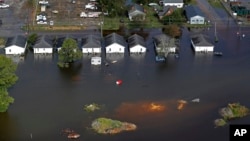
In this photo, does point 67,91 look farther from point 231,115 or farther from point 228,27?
point 228,27

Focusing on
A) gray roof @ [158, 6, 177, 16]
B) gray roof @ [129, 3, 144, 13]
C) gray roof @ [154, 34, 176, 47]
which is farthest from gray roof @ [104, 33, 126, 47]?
gray roof @ [158, 6, 177, 16]

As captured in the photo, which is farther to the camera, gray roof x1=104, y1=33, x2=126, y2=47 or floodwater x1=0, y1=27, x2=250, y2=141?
gray roof x1=104, y1=33, x2=126, y2=47

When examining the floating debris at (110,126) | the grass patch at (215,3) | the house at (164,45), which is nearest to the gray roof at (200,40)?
the house at (164,45)

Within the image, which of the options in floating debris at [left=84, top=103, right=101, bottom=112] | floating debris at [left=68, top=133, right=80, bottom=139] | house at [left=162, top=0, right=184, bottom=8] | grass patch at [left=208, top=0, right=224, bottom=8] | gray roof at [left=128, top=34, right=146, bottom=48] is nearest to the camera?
floating debris at [left=68, top=133, right=80, bottom=139]

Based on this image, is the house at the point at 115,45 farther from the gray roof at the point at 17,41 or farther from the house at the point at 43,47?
the gray roof at the point at 17,41

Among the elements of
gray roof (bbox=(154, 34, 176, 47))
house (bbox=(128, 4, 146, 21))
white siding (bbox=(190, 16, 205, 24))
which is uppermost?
house (bbox=(128, 4, 146, 21))

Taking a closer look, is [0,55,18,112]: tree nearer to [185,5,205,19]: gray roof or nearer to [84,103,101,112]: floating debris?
[84,103,101,112]: floating debris

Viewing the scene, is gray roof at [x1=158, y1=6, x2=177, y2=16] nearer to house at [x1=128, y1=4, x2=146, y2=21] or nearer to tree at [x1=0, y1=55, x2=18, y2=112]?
house at [x1=128, y1=4, x2=146, y2=21]

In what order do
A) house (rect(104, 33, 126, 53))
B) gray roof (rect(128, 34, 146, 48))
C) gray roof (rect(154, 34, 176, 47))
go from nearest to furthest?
gray roof (rect(154, 34, 176, 47))
house (rect(104, 33, 126, 53))
gray roof (rect(128, 34, 146, 48))

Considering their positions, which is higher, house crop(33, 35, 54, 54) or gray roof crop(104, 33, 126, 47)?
gray roof crop(104, 33, 126, 47)
